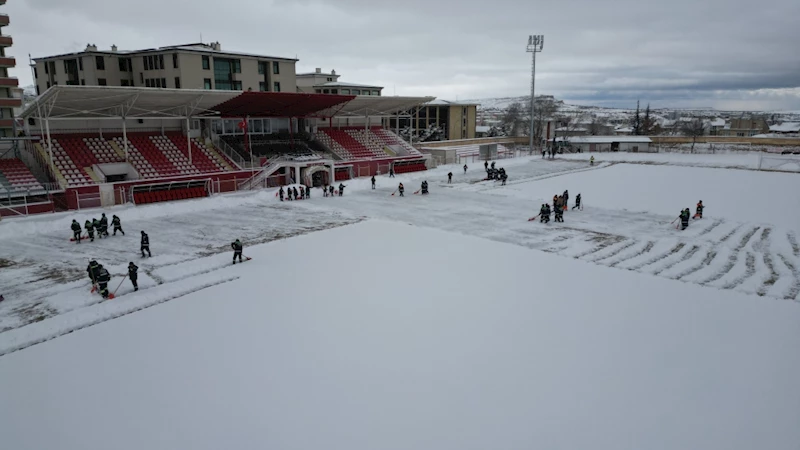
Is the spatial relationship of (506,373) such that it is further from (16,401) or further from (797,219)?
(797,219)

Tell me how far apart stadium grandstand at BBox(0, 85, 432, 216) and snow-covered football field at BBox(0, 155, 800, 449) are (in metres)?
6.43

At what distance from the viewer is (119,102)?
3212 centimetres

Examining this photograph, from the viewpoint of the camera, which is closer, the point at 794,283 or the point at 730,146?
the point at 794,283

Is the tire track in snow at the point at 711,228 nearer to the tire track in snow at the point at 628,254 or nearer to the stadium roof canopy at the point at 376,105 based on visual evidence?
the tire track in snow at the point at 628,254

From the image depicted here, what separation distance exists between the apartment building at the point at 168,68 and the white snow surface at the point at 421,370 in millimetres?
40619

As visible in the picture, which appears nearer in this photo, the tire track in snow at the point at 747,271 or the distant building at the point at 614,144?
the tire track in snow at the point at 747,271

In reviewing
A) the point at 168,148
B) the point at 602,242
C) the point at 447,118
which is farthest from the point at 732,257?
the point at 447,118

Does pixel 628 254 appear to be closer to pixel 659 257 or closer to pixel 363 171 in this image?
pixel 659 257

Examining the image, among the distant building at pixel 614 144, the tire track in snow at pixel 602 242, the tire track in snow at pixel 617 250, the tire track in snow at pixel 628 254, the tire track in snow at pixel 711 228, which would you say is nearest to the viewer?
the tire track in snow at pixel 628 254

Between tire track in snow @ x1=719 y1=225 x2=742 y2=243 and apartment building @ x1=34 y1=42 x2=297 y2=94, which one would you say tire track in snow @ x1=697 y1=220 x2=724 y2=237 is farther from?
apartment building @ x1=34 y1=42 x2=297 y2=94

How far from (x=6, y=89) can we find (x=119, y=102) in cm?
1170

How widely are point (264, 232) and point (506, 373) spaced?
17.0 m

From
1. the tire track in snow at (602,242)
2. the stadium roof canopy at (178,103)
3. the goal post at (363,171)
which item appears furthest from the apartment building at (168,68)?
the tire track in snow at (602,242)

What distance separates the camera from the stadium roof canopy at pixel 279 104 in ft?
123
